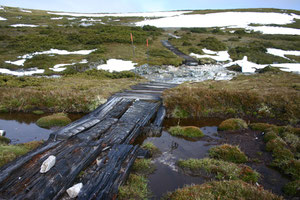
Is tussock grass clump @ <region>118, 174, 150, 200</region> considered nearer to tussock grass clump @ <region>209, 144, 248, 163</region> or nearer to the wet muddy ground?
the wet muddy ground

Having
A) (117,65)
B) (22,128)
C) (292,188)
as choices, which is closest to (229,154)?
(292,188)

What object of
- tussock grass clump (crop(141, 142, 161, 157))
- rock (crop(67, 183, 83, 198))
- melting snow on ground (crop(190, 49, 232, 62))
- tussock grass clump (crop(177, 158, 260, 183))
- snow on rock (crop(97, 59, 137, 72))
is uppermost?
rock (crop(67, 183, 83, 198))

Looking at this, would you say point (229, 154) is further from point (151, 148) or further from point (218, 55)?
point (218, 55)

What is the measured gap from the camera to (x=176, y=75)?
89.4 feet

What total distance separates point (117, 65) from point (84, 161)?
82.4 feet

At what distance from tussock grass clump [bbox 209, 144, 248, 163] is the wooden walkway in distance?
12.4ft

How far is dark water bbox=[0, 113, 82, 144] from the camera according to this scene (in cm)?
1214

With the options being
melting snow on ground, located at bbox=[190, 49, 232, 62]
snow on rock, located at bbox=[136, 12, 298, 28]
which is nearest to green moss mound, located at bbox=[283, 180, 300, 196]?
melting snow on ground, located at bbox=[190, 49, 232, 62]

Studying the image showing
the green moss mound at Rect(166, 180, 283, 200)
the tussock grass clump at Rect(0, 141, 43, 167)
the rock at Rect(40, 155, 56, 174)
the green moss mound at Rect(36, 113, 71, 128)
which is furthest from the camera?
the green moss mound at Rect(36, 113, 71, 128)

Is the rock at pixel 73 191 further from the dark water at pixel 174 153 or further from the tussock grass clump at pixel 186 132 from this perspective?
the tussock grass clump at pixel 186 132

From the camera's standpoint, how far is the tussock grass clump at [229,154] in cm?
959

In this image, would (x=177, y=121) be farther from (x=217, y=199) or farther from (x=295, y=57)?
(x=295, y=57)

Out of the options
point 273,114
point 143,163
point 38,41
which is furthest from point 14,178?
point 38,41

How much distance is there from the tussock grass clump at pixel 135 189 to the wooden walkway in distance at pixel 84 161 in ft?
1.11
